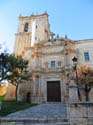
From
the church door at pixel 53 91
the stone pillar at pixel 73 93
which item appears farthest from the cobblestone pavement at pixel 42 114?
the church door at pixel 53 91

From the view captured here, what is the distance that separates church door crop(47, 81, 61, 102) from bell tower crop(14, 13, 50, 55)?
900 cm

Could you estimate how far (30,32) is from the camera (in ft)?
114

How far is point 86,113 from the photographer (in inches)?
294

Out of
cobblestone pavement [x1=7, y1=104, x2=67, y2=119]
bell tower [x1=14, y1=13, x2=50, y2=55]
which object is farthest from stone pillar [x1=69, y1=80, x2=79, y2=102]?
bell tower [x1=14, y1=13, x2=50, y2=55]

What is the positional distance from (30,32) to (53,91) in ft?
48.3

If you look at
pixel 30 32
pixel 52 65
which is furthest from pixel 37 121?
pixel 30 32

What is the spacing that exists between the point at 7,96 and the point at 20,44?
10.8m

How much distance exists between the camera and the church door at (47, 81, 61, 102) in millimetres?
25078

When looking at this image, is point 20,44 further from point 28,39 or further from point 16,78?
point 16,78

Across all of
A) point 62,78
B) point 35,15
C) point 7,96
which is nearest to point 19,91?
point 7,96

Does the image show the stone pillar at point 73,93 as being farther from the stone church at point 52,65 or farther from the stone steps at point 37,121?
the stone church at point 52,65

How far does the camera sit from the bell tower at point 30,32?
109 ft

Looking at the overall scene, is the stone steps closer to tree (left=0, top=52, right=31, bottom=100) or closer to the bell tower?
tree (left=0, top=52, right=31, bottom=100)

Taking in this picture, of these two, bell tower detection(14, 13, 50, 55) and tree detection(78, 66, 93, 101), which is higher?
bell tower detection(14, 13, 50, 55)
